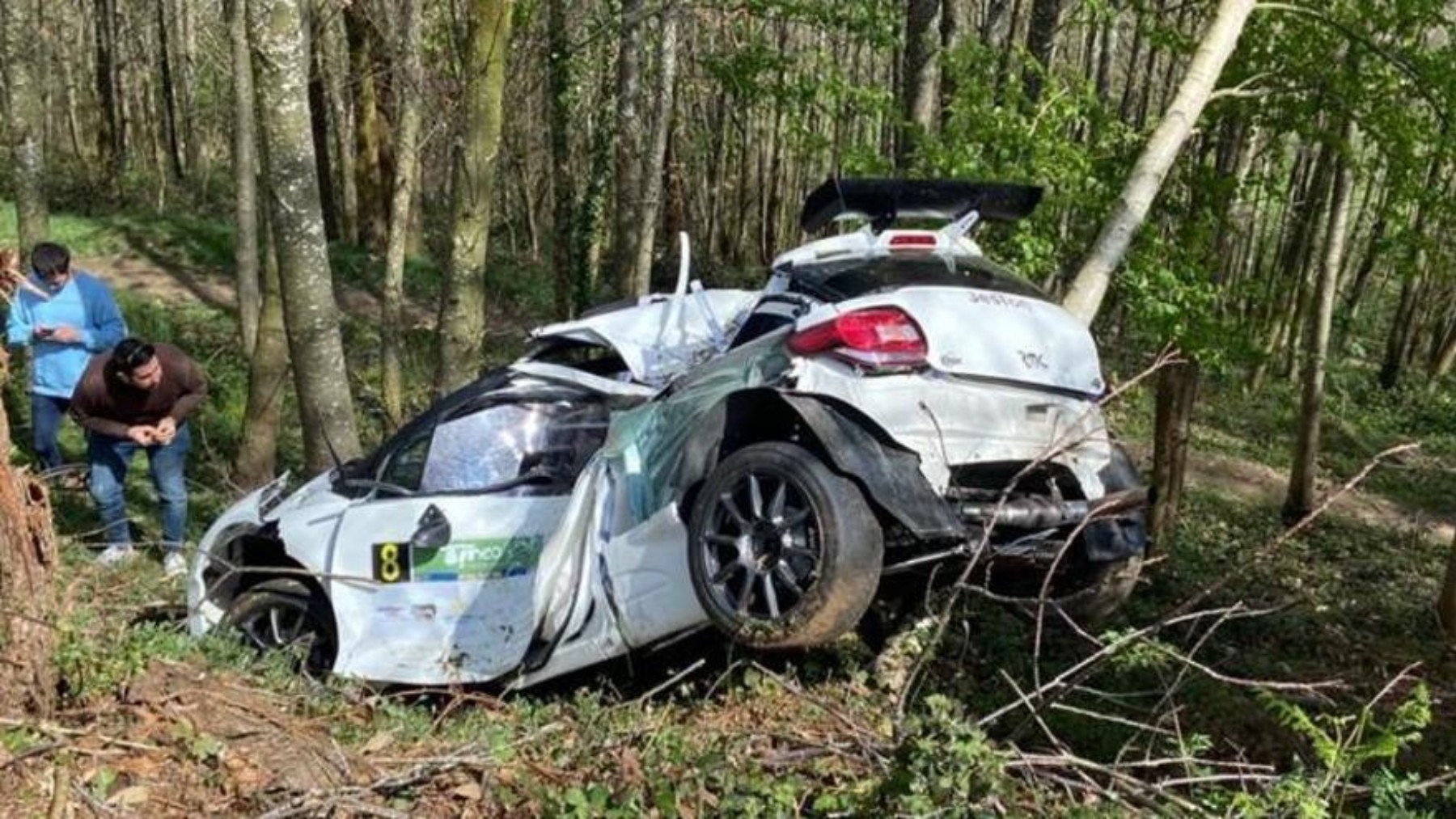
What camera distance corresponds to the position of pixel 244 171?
41.4 ft

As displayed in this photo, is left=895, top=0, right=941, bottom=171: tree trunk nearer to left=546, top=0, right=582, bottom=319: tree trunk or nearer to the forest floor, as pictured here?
the forest floor

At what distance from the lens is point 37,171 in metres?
11.5

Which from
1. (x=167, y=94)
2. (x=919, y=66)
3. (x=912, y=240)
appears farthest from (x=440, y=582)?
(x=167, y=94)

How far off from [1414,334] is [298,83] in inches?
1091

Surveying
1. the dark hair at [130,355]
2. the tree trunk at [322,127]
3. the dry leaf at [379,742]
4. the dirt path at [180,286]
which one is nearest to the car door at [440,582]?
the dry leaf at [379,742]

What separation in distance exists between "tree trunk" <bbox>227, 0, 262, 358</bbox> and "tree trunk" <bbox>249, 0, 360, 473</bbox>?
3.73 m

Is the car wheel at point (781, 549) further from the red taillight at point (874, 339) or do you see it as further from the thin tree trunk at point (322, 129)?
the thin tree trunk at point (322, 129)

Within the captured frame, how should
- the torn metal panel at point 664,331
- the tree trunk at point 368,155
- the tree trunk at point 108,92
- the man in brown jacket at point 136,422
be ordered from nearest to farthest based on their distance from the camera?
the torn metal panel at point 664,331 → the man in brown jacket at point 136,422 → the tree trunk at point 368,155 → the tree trunk at point 108,92

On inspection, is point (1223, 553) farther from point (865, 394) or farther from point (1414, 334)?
point (1414, 334)

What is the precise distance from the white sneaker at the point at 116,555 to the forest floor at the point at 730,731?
15cm

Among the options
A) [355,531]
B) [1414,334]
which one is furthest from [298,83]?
[1414,334]

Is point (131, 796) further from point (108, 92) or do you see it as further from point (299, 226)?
point (108, 92)

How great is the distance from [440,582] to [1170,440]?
816cm

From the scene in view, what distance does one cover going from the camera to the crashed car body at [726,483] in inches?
182
